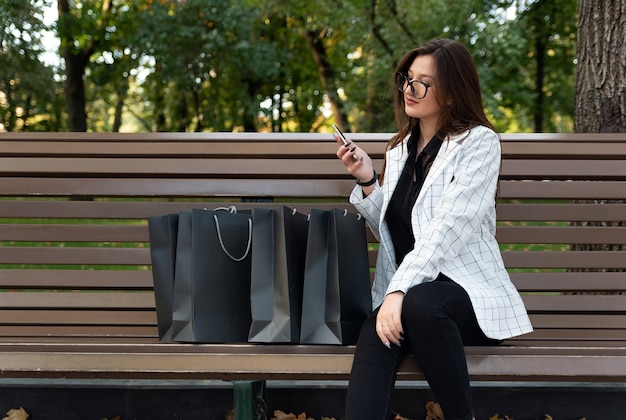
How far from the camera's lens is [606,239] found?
3234 mm

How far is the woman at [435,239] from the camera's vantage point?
230cm

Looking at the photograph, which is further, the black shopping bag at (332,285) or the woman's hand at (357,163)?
the woman's hand at (357,163)

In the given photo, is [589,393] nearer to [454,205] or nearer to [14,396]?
[454,205]

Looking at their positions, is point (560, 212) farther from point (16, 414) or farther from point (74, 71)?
point (74, 71)

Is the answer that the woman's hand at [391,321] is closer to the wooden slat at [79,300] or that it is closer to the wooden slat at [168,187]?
the wooden slat at [168,187]

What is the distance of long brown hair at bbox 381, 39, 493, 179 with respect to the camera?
9.04 ft

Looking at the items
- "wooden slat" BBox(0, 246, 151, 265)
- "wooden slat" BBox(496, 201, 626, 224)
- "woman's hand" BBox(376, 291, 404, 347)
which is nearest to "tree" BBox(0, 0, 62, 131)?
"wooden slat" BBox(0, 246, 151, 265)

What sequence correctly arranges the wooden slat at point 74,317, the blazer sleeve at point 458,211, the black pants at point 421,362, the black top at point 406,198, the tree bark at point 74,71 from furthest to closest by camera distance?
1. the tree bark at point 74,71
2. the wooden slat at point 74,317
3. the black top at point 406,198
4. the blazer sleeve at point 458,211
5. the black pants at point 421,362

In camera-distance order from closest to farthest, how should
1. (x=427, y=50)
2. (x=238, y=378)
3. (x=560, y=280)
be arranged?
(x=238, y=378) → (x=427, y=50) → (x=560, y=280)

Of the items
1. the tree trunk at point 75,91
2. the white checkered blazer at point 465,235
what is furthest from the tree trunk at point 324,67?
the white checkered blazer at point 465,235

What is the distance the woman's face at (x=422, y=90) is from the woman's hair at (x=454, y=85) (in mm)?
13

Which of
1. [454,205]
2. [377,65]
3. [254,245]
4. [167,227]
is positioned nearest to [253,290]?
[254,245]

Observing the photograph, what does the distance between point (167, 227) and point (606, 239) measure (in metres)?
1.82

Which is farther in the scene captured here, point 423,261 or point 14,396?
point 14,396
